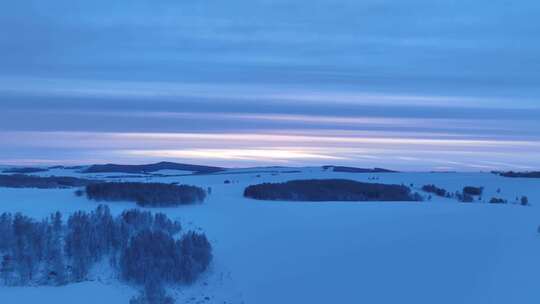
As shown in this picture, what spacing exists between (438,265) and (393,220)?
15.2 feet

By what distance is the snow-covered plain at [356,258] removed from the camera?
387 inches

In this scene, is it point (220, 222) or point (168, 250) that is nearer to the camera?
point (168, 250)

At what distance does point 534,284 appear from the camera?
9.59 meters

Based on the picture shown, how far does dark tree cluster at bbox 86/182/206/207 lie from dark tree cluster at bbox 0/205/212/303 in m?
5.17

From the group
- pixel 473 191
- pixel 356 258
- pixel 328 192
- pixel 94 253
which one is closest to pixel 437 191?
pixel 473 191

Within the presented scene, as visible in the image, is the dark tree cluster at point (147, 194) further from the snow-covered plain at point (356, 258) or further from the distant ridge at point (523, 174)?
the distant ridge at point (523, 174)

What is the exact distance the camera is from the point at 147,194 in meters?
19.8

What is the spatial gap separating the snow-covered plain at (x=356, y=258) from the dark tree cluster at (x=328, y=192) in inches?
246

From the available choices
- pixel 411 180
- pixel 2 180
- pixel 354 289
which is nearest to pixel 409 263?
pixel 354 289

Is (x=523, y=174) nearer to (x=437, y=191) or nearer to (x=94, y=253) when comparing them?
(x=437, y=191)

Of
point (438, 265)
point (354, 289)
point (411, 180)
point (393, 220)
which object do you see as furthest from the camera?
point (411, 180)

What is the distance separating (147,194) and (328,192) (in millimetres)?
9084

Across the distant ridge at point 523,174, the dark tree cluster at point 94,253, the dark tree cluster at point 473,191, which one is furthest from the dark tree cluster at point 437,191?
the dark tree cluster at point 94,253

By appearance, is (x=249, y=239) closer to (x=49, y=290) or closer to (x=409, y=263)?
(x=409, y=263)
